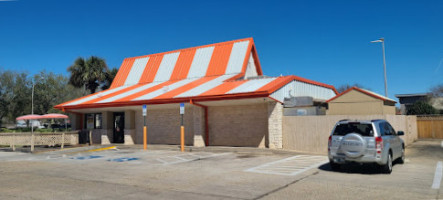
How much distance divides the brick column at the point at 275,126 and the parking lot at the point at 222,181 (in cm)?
381

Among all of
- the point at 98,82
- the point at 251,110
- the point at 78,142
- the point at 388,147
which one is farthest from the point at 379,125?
the point at 98,82

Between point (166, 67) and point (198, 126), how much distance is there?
9880 millimetres

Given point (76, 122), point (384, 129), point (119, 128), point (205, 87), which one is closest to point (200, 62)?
point (205, 87)

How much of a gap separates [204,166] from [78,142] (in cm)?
1611

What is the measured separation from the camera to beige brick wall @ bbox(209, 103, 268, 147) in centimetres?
1922

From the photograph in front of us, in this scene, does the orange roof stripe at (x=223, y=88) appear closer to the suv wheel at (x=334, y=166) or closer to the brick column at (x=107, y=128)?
the suv wheel at (x=334, y=166)

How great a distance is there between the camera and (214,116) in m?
20.8

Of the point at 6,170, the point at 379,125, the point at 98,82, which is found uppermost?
the point at 98,82

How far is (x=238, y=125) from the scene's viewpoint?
19.9 meters

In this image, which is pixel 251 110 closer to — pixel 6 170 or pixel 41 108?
pixel 6 170

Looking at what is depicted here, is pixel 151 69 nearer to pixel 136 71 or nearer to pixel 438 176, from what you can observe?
pixel 136 71

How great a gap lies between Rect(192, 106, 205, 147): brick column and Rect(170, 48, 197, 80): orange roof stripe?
266 inches

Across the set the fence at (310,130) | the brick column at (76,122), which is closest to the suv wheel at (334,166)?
the fence at (310,130)

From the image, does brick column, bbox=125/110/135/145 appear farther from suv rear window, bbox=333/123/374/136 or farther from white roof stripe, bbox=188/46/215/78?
suv rear window, bbox=333/123/374/136
